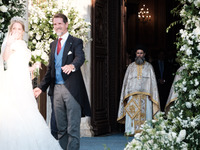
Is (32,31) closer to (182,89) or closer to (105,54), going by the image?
(105,54)

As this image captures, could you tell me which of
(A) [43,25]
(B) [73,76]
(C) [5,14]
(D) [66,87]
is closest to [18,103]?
(D) [66,87]

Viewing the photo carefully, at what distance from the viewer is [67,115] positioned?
20.3ft

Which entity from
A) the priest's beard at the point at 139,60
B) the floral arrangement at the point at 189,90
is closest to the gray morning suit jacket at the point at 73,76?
the floral arrangement at the point at 189,90

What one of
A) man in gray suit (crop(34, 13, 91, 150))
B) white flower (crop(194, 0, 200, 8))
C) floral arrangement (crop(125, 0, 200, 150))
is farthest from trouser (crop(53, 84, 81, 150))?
white flower (crop(194, 0, 200, 8))

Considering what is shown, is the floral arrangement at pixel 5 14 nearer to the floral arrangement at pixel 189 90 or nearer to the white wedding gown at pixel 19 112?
the white wedding gown at pixel 19 112

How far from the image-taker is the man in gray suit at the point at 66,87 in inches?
241

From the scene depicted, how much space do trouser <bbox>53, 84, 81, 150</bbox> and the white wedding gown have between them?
0.23m

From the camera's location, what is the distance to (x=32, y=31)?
7.80 meters

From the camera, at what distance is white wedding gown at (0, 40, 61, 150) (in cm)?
555

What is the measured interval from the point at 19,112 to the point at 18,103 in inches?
4.6

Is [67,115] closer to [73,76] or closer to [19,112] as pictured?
[73,76]

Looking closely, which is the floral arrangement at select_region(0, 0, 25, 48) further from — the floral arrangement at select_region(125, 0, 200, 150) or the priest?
the priest

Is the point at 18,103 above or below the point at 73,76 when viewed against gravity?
below

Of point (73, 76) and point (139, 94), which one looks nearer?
point (73, 76)
